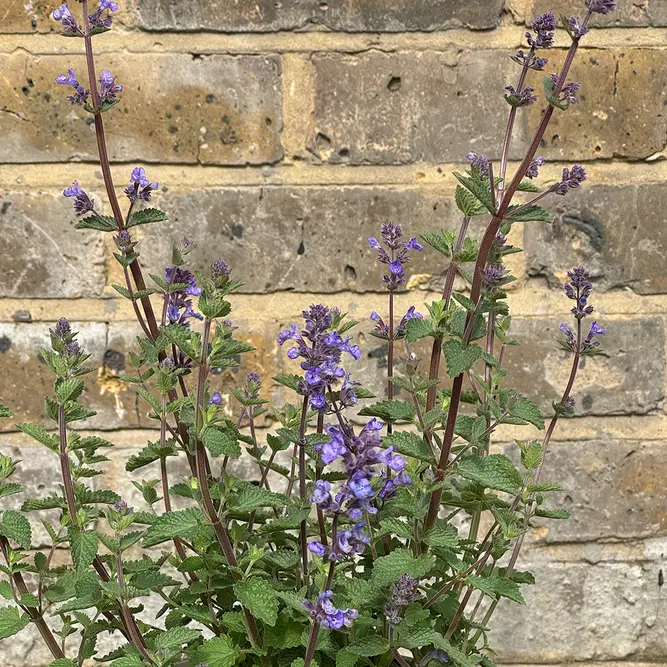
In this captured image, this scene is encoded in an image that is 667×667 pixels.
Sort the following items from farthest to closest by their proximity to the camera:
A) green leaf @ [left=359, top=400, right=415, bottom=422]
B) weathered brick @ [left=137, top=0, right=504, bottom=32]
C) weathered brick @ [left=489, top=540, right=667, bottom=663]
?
1. weathered brick @ [left=489, top=540, right=667, bottom=663]
2. weathered brick @ [left=137, top=0, right=504, bottom=32]
3. green leaf @ [left=359, top=400, right=415, bottom=422]

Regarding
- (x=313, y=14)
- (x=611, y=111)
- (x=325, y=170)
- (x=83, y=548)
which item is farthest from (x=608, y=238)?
(x=83, y=548)

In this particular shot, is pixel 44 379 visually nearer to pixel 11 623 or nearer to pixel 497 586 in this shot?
pixel 11 623

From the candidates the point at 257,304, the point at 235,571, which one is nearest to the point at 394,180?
the point at 257,304

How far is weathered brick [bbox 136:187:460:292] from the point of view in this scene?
108cm

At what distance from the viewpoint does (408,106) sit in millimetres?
1065

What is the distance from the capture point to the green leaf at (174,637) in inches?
24.7

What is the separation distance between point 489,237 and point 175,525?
34 cm

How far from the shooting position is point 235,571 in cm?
65

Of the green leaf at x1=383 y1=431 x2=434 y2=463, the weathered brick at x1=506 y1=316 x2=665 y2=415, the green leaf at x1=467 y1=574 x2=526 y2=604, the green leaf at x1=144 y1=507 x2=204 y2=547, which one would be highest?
the green leaf at x1=383 y1=431 x2=434 y2=463

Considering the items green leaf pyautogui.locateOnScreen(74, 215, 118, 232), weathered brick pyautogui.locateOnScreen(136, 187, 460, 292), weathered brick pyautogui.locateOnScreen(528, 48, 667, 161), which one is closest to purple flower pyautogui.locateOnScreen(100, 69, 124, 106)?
green leaf pyautogui.locateOnScreen(74, 215, 118, 232)

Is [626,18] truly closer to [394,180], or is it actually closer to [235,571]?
[394,180]

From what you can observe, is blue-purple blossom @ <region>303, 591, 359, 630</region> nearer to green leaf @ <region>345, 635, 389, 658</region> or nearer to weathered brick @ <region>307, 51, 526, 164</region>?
green leaf @ <region>345, 635, 389, 658</region>

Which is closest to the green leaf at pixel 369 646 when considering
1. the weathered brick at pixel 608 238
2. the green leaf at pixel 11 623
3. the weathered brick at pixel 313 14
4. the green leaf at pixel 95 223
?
the green leaf at pixel 11 623

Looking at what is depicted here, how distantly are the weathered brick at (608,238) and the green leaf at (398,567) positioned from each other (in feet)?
1.93
